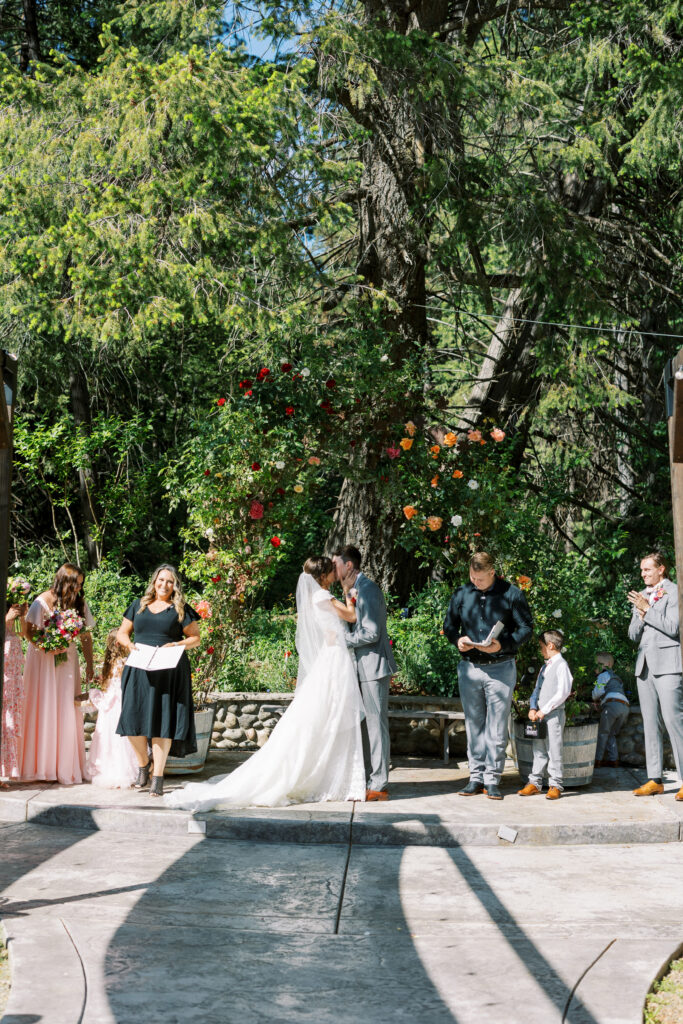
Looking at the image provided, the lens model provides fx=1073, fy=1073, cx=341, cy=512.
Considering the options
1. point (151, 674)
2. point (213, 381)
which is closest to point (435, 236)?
point (213, 381)

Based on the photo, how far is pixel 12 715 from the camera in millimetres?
9219

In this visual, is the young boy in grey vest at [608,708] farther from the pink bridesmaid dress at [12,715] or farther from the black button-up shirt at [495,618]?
the pink bridesmaid dress at [12,715]

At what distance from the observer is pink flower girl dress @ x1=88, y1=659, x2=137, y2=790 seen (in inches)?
359

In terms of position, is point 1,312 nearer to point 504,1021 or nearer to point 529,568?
point 529,568

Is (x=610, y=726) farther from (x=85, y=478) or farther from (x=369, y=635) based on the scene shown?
(x=85, y=478)

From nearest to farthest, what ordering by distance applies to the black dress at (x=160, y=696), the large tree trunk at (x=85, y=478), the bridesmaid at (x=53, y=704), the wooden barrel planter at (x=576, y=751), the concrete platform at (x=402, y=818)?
1. the concrete platform at (x=402, y=818)
2. the black dress at (x=160, y=696)
3. the wooden barrel planter at (x=576, y=751)
4. the bridesmaid at (x=53, y=704)
5. the large tree trunk at (x=85, y=478)

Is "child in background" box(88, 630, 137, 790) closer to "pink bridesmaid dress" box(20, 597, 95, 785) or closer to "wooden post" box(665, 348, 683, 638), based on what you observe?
"pink bridesmaid dress" box(20, 597, 95, 785)

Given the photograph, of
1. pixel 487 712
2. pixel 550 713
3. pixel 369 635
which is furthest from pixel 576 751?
pixel 369 635

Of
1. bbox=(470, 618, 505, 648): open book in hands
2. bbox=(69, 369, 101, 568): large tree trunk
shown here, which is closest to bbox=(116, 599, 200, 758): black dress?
bbox=(470, 618, 505, 648): open book in hands

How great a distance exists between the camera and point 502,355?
15547 mm

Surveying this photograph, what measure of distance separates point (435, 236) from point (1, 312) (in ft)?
20.5

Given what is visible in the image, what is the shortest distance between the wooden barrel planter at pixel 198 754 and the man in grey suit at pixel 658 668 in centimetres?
374

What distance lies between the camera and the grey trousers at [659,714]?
8617mm

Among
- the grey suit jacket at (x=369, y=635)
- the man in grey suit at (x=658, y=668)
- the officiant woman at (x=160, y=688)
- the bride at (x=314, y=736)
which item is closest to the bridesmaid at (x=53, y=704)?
the officiant woman at (x=160, y=688)
